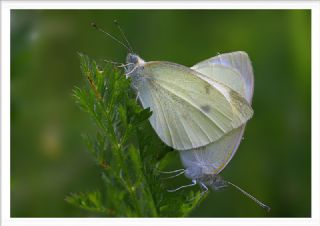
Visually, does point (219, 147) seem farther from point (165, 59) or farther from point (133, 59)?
point (165, 59)

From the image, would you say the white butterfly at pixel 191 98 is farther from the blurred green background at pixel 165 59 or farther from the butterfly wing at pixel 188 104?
the blurred green background at pixel 165 59

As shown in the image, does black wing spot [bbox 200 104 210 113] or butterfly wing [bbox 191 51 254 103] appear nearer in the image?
butterfly wing [bbox 191 51 254 103]

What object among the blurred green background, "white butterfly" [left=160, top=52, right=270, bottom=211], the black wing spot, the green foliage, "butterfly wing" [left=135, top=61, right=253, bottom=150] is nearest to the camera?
the green foliage

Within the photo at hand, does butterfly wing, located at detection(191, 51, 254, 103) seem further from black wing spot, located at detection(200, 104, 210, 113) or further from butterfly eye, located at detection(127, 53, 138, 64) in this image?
butterfly eye, located at detection(127, 53, 138, 64)

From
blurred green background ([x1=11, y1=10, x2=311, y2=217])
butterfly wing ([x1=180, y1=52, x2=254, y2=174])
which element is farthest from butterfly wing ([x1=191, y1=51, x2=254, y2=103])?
blurred green background ([x1=11, y1=10, x2=311, y2=217])

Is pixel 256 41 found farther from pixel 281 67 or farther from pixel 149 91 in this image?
pixel 149 91
